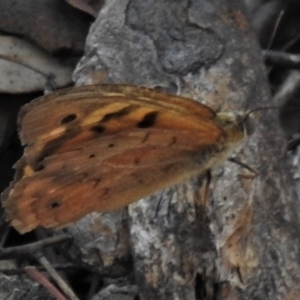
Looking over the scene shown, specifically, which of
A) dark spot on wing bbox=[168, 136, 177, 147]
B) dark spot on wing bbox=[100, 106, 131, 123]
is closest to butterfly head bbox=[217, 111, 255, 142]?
dark spot on wing bbox=[168, 136, 177, 147]

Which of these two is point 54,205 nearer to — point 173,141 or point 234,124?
point 173,141

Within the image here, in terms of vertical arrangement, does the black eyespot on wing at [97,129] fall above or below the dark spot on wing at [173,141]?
below

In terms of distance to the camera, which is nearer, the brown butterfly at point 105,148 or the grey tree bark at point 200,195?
the brown butterfly at point 105,148

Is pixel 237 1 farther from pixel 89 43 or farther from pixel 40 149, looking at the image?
pixel 40 149

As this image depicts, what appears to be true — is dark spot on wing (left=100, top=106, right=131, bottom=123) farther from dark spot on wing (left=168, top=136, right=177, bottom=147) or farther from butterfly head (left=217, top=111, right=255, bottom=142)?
butterfly head (left=217, top=111, right=255, bottom=142)

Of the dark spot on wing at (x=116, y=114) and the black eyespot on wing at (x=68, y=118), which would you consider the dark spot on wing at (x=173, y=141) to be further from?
the black eyespot on wing at (x=68, y=118)

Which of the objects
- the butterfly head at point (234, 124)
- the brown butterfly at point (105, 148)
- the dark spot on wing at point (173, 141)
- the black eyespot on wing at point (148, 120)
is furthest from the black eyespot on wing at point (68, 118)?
the butterfly head at point (234, 124)

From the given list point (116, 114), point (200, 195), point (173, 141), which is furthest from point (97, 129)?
point (200, 195)

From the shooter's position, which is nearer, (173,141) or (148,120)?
(148,120)
